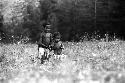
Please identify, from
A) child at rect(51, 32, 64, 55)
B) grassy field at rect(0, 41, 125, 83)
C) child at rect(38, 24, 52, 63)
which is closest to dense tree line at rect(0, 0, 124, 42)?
grassy field at rect(0, 41, 125, 83)

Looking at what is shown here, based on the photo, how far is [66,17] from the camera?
53.8 feet

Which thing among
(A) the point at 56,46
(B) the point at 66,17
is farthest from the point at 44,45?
(B) the point at 66,17

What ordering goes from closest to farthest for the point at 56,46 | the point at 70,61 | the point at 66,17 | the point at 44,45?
the point at 70,61 < the point at 44,45 < the point at 56,46 < the point at 66,17

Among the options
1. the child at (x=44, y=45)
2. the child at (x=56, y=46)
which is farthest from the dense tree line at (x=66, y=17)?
the child at (x=44, y=45)

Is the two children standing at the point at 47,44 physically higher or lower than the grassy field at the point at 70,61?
higher

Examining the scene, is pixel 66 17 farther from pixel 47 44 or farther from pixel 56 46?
pixel 47 44

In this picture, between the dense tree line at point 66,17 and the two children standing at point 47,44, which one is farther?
the dense tree line at point 66,17

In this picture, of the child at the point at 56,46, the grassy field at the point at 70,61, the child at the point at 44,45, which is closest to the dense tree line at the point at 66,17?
the grassy field at the point at 70,61

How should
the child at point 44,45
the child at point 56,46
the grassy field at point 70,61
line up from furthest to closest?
1. the child at point 56,46
2. the child at point 44,45
3. the grassy field at point 70,61

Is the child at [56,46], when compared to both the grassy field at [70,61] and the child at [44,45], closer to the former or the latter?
the child at [44,45]

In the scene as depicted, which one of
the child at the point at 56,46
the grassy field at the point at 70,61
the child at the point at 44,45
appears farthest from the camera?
the child at the point at 56,46

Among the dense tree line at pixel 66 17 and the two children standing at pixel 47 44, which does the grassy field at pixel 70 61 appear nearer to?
the two children standing at pixel 47 44

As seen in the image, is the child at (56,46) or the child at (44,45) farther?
the child at (56,46)

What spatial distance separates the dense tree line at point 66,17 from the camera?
639 inches
